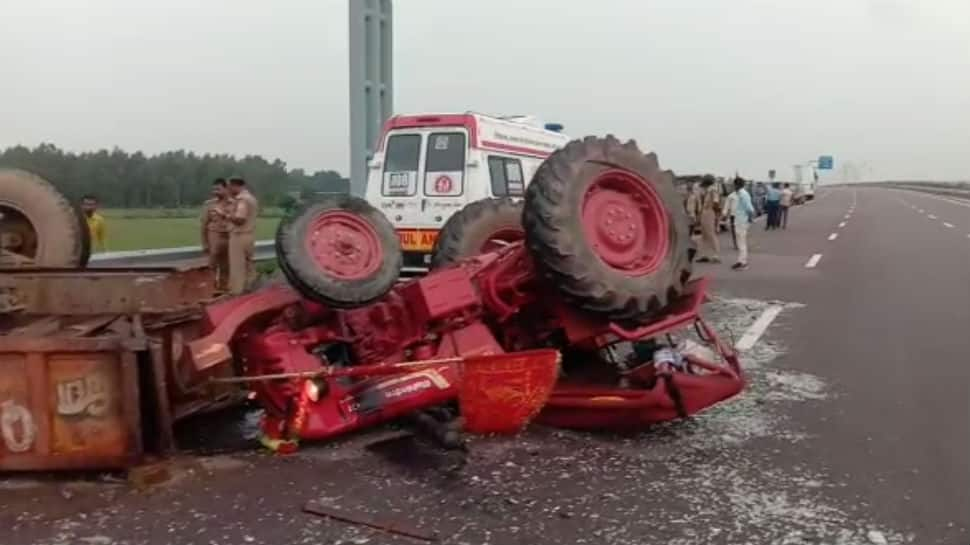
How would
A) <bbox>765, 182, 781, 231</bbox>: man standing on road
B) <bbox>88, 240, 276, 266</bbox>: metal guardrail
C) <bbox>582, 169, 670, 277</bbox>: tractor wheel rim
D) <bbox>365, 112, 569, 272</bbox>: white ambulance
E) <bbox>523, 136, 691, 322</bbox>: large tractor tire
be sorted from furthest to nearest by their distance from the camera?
<bbox>765, 182, 781, 231</bbox>: man standing on road
<bbox>365, 112, 569, 272</bbox>: white ambulance
<bbox>88, 240, 276, 266</bbox>: metal guardrail
<bbox>582, 169, 670, 277</bbox>: tractor wheel rim
<bbox>523, 136, 691, 322</bbox>: large tractor tire

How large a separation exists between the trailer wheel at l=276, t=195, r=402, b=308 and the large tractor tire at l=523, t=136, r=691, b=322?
32.0 inches

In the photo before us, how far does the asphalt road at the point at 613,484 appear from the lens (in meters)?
4.14

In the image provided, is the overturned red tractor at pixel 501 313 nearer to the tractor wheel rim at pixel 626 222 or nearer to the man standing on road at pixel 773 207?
the tractor wheel rim at pixel 626 222

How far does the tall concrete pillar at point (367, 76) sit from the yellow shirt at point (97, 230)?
3.09 m

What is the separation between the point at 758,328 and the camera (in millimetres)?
9844

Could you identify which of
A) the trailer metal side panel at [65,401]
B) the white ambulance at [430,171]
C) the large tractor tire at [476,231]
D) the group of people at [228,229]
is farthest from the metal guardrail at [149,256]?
the trailer metal side panel at [65,401]

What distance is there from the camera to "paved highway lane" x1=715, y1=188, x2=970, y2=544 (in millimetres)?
4652

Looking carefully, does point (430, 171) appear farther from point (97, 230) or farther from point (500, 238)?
point (500, 238)

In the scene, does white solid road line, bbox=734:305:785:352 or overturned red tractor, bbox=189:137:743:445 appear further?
white solid road line, bbox=734:305:785:352

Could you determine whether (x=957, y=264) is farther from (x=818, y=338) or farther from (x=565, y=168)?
(x=565, y=168)

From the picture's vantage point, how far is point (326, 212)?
5367mm

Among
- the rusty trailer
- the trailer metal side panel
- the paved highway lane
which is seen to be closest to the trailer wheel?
the rusty trailer

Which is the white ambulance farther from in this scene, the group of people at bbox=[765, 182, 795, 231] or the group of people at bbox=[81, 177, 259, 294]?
the group of people at bbox=[765, 182, 795, 231]

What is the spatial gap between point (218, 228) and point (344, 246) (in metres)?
5.99
